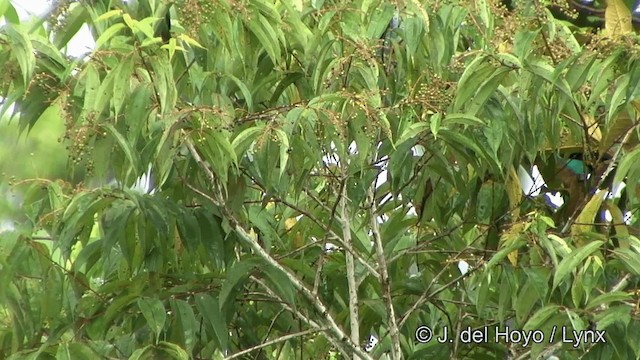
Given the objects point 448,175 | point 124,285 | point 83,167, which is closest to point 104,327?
point 124,285

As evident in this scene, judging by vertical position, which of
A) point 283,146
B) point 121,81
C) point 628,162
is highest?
point 121,81

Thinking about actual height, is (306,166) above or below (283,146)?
below

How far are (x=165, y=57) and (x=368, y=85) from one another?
0.38 m

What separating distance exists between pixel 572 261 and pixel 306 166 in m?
0.52

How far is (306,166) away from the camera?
210 cm

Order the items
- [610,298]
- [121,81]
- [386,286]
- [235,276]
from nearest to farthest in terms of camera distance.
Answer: [121,81] < [610,298] < [235,276] < [386,286]

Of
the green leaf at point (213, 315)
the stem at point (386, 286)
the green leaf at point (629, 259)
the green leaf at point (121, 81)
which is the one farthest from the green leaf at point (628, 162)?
the green leaf at point (121, 81)

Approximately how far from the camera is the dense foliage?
1954 mm

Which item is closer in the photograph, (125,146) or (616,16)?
(125,146)

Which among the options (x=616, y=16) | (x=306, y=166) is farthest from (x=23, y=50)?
(x=616, y=16)

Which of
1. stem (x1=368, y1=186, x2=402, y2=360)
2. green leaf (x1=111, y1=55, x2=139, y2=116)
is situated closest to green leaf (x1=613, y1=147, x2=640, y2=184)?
stem (x1=368, y1=186, x2=402, y2=360)

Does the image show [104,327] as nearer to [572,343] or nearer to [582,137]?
[572,343]

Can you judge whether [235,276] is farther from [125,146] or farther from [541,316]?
[541,316]

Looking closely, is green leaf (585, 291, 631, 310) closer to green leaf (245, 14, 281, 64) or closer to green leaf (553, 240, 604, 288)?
green leaf (553, 240, 604, 288)
